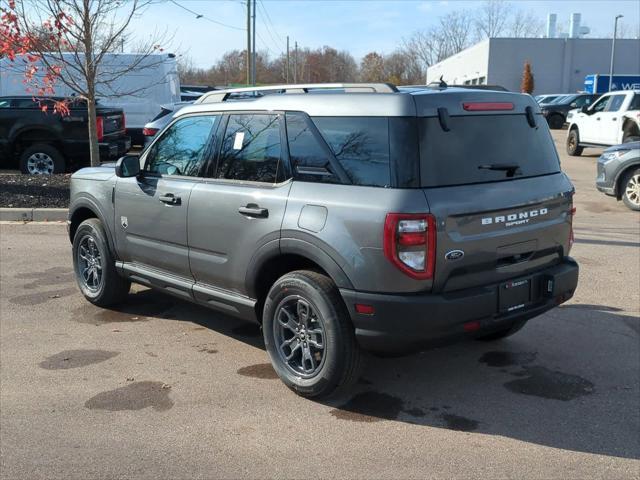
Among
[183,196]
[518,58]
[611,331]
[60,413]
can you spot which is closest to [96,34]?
[183,196]

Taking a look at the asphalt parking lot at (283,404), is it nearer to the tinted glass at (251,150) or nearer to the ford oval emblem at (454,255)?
the ford oval emblem at (454,255)

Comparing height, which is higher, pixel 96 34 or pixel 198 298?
pixel 96 34

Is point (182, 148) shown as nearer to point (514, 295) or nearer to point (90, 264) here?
point (90, 264)

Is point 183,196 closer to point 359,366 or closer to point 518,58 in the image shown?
point 359,366

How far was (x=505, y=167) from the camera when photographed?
4113 mm

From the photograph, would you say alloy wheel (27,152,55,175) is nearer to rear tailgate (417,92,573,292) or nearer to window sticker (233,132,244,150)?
window sticker (233,132,244,150)

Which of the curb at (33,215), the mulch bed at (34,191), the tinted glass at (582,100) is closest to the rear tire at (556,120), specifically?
the tinted glass at (582,100)

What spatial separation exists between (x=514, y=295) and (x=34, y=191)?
9.67m

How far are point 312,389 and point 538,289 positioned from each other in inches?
62.3

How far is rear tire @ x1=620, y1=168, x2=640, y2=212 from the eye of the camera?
446 inches

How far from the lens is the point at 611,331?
5.50 metres

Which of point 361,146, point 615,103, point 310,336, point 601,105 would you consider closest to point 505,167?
point 361,146

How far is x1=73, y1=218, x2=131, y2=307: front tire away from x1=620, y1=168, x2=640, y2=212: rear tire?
9028 millimetres

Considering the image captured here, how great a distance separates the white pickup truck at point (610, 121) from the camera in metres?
17.4
